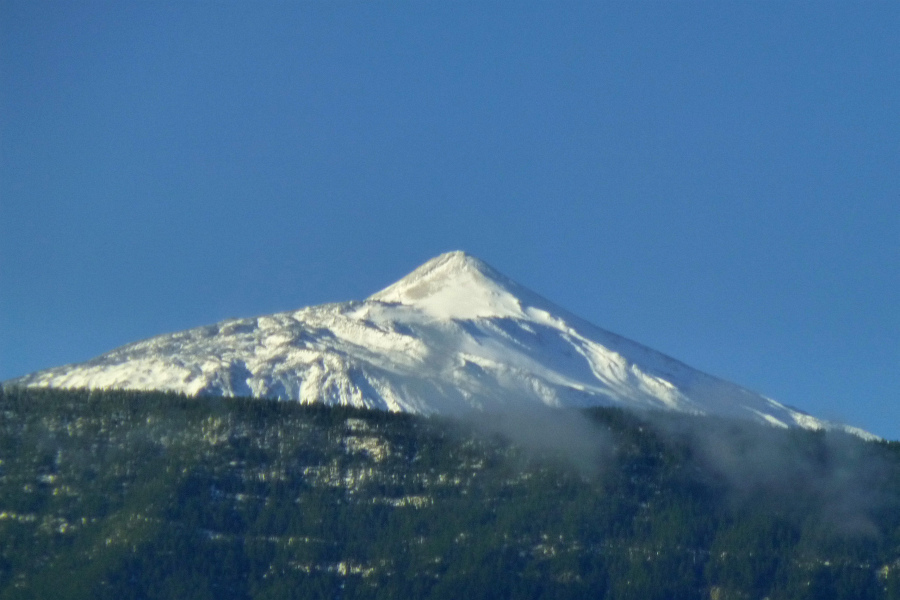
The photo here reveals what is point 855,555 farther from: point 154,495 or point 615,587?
point 154,495

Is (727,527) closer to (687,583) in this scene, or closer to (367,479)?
(687,583)

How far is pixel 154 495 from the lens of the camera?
624 ft

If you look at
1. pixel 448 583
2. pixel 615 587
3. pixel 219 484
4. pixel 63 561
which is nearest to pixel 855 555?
pixel 615 587

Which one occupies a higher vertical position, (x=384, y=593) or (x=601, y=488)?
(x=601, y=488)

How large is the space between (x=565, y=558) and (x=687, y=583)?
497 inches

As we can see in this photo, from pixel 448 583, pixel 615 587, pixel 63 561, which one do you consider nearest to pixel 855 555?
pixel 615 587

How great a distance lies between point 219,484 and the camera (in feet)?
637

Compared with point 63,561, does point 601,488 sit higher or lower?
higher

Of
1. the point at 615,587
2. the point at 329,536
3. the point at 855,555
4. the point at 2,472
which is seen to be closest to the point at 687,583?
the point at 615,587

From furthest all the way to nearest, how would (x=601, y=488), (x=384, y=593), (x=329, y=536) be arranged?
(x=601, y=488)
(x=329, y=536)
(x=384, y=593)

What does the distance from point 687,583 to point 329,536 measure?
36954mm

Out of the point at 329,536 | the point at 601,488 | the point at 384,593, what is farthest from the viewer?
the point at 601,488

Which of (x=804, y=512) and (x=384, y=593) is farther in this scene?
(x=804, y=512)

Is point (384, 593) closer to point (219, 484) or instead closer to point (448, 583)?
point (448, 583)
